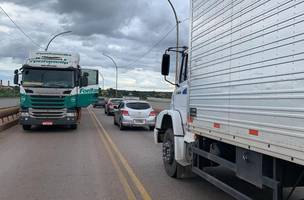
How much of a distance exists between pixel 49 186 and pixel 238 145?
4.32 meters

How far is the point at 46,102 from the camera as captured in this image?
830 inches

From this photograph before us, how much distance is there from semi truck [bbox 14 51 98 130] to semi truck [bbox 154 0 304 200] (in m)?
13.3

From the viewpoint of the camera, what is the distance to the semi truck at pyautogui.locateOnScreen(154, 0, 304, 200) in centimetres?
457

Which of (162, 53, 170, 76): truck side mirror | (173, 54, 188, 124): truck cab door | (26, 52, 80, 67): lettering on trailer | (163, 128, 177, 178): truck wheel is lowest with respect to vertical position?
(163, 128, 177, 178): truck wheel

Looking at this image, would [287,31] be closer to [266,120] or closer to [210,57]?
[266,120]

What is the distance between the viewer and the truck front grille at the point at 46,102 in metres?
21.0

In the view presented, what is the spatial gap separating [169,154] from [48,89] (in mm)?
12549

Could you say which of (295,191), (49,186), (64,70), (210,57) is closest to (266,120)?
(295,191)

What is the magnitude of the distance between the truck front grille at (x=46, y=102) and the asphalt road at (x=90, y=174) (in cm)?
484

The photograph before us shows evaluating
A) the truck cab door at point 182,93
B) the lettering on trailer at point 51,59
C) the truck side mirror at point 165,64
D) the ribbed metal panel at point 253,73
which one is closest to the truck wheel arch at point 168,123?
the truck cab door at point 182,93

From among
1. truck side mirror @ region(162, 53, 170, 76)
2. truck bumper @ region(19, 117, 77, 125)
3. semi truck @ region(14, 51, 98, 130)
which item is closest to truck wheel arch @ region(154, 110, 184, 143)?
truck side mirror @ region(162, 53, 170, 76)

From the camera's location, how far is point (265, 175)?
541cm

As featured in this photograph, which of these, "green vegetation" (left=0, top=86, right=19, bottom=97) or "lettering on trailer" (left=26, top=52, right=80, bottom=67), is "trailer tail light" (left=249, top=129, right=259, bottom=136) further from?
"green vegetation" (left=0, top=86, right=19, bottom=97)

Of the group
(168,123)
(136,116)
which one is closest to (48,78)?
(136,116)
